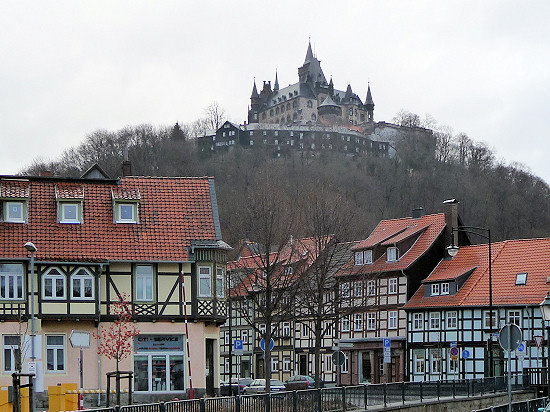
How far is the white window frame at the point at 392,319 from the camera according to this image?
6284 centimetres

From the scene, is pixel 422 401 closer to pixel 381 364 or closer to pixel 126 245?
pixel 126 245

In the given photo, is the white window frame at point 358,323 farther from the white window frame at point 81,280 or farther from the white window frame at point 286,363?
the white window frame at point 81,280

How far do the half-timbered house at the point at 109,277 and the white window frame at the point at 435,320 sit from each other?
20.4m

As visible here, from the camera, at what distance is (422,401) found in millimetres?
35000

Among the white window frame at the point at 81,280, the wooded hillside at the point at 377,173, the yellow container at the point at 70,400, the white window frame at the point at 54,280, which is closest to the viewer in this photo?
the yellow container at the point at 70,400

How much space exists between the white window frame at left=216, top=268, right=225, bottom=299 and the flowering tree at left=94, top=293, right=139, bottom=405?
3.68 meters

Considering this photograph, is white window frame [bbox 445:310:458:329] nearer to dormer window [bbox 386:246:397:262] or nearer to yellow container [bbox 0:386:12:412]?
dormer window [bbox 386:246:397:262]

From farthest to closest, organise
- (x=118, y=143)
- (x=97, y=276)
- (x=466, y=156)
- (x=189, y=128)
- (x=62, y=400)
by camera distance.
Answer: (x=189, y=128) → (x=466, y=156) → (x=118, y=143) → (x=97, y=276) → (x=62, y=400)

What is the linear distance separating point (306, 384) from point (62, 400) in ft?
87.4

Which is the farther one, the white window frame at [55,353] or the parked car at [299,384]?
the parked car at [299,384]

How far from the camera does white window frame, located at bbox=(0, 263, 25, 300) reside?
39625 mm

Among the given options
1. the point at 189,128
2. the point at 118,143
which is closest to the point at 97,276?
the point at 118,143

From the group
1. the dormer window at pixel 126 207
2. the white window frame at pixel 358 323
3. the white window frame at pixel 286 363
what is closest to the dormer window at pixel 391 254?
the white window frame at pixel 358 323

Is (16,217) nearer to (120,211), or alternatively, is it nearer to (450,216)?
(120,211)
